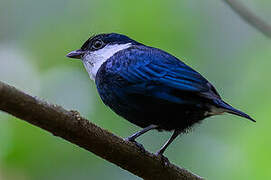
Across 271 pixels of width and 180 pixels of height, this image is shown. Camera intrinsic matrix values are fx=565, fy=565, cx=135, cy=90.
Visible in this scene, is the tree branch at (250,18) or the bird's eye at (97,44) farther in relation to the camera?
the bird's eye at (97,44)

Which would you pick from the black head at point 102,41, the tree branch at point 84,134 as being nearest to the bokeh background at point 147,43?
the black head at point 102,41

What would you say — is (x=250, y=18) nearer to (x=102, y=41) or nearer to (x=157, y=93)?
(x=157, y=93)

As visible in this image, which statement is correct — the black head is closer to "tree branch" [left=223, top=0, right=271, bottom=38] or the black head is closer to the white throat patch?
the white throat patch

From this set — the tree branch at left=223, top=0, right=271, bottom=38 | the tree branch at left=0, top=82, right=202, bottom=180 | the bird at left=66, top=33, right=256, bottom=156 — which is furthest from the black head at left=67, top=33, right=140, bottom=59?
the tree branch at left=0, top=82, right=202, bottom=180

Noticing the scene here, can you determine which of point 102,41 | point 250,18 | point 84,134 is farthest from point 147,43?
point 84,134

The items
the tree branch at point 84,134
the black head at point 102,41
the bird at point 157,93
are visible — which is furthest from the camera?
the black head at point 102,41

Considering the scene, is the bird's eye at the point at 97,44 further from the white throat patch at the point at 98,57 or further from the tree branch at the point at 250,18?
the tree branch at the point at 250,18
